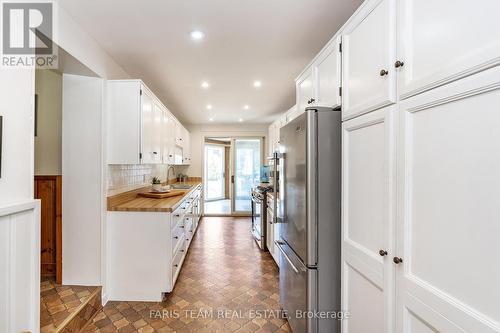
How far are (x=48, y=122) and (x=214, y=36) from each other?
1946mm

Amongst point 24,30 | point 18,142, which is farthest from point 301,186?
point 24,30

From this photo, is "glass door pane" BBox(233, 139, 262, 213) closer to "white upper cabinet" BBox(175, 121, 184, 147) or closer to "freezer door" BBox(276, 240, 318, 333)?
"white upper cabinet" BBox(175, 121, 184, 147)

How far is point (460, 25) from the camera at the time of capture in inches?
29.6

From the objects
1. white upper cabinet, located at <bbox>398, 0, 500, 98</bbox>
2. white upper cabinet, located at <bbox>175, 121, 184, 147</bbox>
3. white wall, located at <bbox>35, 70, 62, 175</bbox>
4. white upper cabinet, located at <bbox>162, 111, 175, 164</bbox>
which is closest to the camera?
white upper cabinet, located at <bbox>398, 0, 500, 98</bbox>

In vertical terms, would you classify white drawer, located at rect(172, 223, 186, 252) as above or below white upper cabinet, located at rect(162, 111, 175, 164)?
below

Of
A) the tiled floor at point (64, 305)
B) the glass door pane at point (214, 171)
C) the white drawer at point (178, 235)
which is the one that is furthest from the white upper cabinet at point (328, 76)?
the glass door pane at point (214, 171)

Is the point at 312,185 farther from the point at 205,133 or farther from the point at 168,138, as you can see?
the point at 205,133

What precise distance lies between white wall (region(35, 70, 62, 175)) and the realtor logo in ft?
2.95

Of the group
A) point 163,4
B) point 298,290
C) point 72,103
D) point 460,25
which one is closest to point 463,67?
point 460,25

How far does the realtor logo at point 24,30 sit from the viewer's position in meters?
1.37

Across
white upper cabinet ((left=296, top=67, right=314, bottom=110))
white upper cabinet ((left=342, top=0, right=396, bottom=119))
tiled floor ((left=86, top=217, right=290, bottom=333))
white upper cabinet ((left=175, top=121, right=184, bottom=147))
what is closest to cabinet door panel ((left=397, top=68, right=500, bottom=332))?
white upper cabinet ((left=342, top=0, right=396, bottom=119))

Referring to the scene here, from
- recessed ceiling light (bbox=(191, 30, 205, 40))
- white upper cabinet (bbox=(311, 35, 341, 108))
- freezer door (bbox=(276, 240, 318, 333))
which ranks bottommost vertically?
freezer door (bbox=(276, 240, 318, 333))

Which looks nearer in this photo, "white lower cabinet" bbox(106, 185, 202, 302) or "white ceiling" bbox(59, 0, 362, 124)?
"white ceiling" bbox(59, 0, 362, 124)

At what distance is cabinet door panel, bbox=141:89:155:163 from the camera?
101 inches
